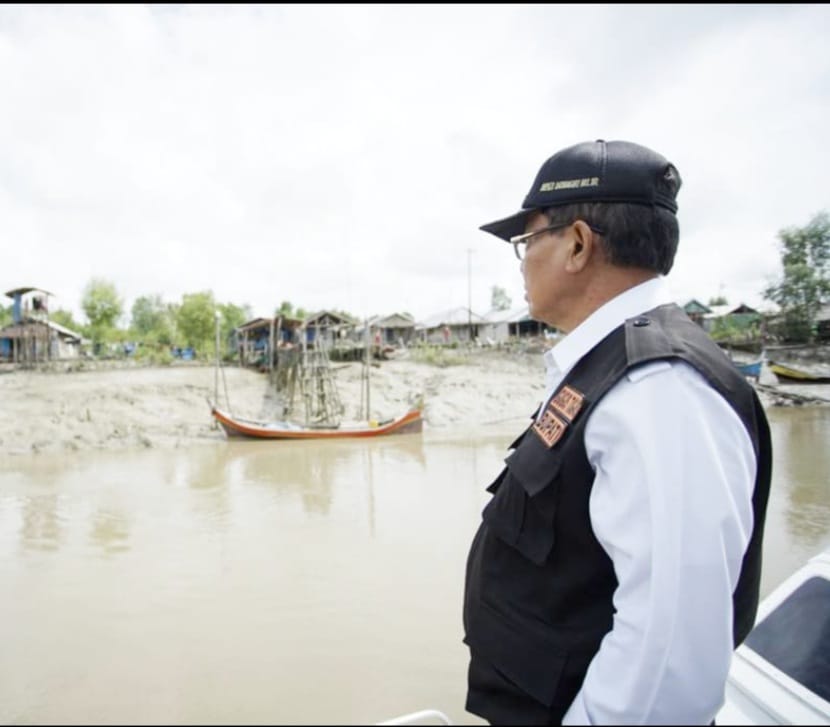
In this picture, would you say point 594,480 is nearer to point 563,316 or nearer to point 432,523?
point 563,316

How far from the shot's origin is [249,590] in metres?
4.41

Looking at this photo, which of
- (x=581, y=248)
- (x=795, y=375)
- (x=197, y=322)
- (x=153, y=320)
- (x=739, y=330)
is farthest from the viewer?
(x=153, y=320)

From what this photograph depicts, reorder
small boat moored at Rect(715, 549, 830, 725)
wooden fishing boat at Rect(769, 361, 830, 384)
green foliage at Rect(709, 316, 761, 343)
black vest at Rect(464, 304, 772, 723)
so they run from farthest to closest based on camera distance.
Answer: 1. green foliage at Rect(709, 316, 761, 343)
2. wooden fishing boat at Rect(769, 361, 830, 384)
3. small boat moored at Rect(715, 549, 830, 725)
4. black vest at Rect(464, 304, 772, 723)

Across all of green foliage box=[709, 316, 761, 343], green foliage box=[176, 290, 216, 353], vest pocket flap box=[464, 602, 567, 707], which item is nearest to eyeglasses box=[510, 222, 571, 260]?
vest pocket flap box=[464, 602, 567, 707]

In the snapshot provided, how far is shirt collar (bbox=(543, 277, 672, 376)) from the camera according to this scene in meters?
0.98

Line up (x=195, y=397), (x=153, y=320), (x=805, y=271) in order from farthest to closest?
(x=153, y=320)
(x=195, y=397)
(x=805, y=271)

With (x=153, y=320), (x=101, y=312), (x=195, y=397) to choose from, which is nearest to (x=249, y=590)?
(x=195, y=397)

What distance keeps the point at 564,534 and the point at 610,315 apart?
1.34 feet

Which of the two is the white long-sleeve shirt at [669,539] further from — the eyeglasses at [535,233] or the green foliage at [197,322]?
the green foliage at [197,322]

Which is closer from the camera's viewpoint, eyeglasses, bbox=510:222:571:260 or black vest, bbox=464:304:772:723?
black vest, bbox=464:304:772:723

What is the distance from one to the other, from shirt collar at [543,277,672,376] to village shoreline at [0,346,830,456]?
24.6ft

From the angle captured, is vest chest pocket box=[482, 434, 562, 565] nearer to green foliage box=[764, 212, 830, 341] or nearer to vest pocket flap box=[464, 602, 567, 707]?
vest pocket flap box=[464, 602, 567, 707]

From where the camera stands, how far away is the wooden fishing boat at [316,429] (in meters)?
14.2

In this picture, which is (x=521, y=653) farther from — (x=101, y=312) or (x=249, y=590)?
(x=101, y=312)
